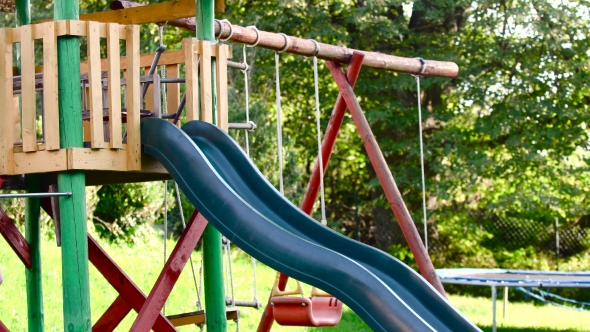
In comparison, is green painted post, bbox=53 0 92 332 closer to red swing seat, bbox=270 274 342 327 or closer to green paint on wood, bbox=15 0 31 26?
green paint on wood, bbox=15 0 31 26

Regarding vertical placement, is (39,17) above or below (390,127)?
above

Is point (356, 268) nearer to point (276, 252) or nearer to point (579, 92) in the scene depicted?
point (276, 252)

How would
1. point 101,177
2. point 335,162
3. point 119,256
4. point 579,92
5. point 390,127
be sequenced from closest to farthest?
1. point 101,177
2. point 119,256
3. point 579,92
4. point 390,127
5. point 335,162

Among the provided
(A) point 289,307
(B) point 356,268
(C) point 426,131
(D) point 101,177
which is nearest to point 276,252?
(B) point 356,268

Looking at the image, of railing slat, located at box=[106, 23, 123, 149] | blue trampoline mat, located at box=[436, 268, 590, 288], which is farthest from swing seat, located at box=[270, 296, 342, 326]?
blue trampoline mat, located at box=[436, 268, 590, 288]

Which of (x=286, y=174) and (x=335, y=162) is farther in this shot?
(x=335, y=162)

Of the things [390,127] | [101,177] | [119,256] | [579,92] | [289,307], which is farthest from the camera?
[390,127]

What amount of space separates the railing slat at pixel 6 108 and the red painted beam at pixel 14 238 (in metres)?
0.55

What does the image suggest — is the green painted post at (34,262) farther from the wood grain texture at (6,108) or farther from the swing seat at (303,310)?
the swing seat at (303,310)

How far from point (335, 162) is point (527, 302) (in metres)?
4.77

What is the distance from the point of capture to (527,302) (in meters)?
13.9

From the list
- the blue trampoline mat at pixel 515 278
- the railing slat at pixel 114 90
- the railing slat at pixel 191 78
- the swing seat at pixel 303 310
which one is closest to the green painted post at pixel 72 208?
the railing slat at pixel 114 90

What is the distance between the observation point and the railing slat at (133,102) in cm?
410

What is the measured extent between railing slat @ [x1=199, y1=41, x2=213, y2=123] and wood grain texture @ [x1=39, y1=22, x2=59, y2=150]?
78 cm
